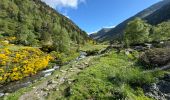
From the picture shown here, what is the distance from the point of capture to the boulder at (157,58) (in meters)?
24.8

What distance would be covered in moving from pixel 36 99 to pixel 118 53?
13067mm

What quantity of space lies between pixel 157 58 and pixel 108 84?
672 centimetres

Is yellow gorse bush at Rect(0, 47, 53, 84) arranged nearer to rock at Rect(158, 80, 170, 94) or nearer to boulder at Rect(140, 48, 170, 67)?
boulder at Rect(140, 48, 170, 67)

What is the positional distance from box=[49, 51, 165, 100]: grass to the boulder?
1.26m

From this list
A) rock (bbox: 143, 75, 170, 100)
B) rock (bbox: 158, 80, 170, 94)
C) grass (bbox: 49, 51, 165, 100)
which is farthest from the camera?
rock (bbox: 158, 80, 170, 94)

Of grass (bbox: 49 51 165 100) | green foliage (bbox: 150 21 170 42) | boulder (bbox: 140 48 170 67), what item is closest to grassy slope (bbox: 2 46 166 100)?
grass (bbox: 49 51 165 100)

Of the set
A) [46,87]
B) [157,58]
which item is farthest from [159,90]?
[46,87]

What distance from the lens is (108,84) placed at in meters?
21.5

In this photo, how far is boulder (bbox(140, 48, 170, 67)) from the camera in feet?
81.3

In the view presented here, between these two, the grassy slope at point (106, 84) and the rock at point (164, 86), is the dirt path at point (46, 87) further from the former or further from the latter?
A: the rock at point (164, 86)

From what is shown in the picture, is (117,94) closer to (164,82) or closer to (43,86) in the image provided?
(164,82)

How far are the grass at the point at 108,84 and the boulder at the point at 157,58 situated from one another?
126cm

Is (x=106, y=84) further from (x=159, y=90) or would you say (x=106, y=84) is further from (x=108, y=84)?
(x=159, y=90)

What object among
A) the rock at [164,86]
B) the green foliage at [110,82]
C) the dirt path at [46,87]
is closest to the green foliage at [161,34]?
the green foliage at [110,82]
